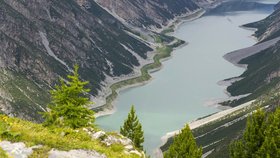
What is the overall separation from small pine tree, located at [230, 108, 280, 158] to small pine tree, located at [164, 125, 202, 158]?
3986 mm

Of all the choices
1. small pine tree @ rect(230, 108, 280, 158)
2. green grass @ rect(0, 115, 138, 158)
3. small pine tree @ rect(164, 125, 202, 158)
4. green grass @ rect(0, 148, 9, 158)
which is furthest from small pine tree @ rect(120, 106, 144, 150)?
green grass @ rect(0, 148, 9, 158)

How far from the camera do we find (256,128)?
153ft

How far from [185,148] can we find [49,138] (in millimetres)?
25423

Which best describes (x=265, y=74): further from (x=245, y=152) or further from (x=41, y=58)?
(x=245, y=152)

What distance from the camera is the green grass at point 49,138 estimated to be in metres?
25.8

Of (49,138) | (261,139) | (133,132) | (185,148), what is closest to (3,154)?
(49,138)

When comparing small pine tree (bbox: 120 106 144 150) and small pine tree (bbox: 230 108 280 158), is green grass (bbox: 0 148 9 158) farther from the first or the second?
small pine tree (bbox: 120 106 144 150)

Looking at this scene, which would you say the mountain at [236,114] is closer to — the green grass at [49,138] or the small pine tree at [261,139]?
the small pine tree at [261,139]

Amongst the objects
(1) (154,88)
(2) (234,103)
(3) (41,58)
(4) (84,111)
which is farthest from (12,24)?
(4) (84,111)

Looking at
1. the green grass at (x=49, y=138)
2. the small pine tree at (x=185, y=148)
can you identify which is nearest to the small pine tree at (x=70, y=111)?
the small pine tree at (x=185, y=148)

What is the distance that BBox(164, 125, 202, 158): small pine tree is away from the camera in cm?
4875

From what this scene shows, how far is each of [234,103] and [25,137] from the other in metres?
145

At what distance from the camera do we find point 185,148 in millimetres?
50094

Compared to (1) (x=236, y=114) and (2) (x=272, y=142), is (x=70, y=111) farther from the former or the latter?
(1) (x=236, y=114)
